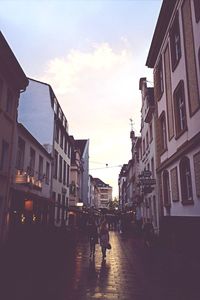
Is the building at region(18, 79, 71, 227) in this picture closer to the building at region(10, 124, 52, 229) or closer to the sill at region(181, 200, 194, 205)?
the building at region(10, 124, 52, 229)

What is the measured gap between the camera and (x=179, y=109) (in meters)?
15.3

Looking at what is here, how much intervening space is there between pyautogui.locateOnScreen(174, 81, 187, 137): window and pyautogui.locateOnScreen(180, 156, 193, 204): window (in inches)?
59.2

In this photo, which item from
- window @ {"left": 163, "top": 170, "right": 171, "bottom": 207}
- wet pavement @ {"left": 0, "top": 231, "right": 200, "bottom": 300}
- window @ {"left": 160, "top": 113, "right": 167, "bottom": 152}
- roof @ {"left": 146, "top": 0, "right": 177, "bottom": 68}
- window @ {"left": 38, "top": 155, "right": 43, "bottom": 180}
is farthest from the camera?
window @ {"left": 38, "top": 155, "right": 43, "bottom": 180}

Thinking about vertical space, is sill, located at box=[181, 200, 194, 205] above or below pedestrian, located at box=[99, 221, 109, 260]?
above

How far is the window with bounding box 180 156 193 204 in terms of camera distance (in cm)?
1377

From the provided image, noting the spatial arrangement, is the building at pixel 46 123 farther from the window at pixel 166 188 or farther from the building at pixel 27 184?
the window at pixel 166 188

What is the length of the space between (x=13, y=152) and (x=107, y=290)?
10777mm

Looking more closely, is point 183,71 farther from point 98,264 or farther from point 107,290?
point 107,290

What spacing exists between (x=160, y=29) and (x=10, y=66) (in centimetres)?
944

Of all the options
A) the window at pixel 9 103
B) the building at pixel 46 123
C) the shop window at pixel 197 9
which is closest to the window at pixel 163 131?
the shop window at pixel 197 9

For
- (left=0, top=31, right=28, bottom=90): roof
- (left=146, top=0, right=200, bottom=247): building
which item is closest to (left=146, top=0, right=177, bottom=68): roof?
(left=146, top=0, right=200, bottom=247): building

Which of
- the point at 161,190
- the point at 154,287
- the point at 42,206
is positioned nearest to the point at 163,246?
the point at 161,190

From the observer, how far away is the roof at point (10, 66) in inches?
536

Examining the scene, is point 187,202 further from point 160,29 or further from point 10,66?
point 10,66
